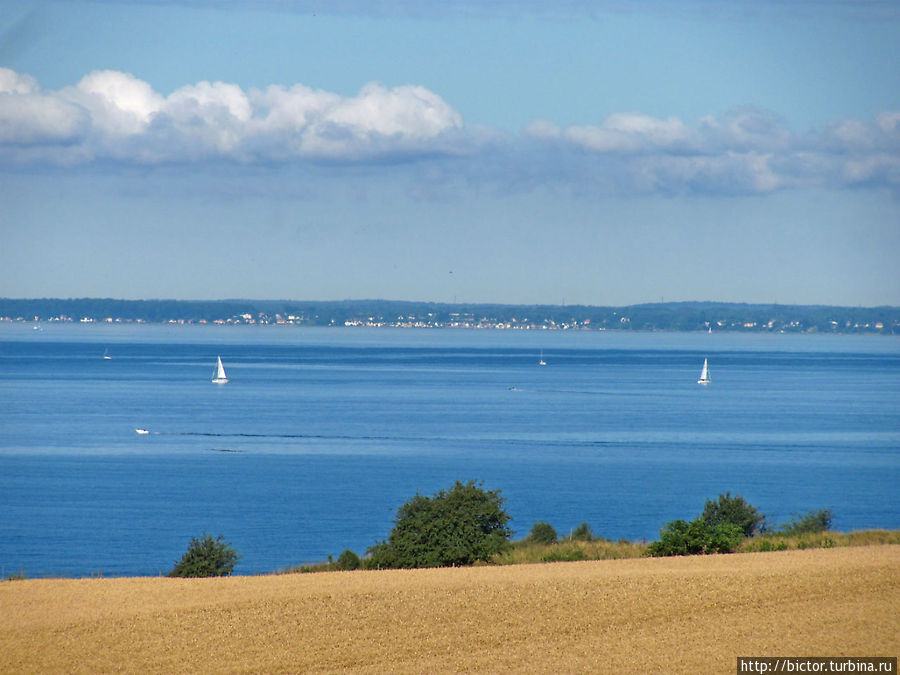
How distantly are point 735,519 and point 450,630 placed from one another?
23.2 m

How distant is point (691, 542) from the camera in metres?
29.0

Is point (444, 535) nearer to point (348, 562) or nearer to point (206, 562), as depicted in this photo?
point (348, 562)

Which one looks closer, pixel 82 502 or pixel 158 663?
pixel 158 663

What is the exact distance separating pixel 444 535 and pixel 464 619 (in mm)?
9276

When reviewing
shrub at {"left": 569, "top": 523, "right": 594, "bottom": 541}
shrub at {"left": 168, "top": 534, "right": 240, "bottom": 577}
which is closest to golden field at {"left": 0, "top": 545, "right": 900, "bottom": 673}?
shrub at {"left": 168, "top": 534, "right": 240, "bottom": 577}

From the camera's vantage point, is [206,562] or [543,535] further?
[543,535]

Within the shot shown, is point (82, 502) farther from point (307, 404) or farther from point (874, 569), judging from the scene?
point (307, 404)

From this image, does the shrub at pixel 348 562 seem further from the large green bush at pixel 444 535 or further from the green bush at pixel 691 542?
the green bush at pixel 691 542

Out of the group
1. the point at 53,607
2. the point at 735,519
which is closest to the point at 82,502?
the point at 735,519

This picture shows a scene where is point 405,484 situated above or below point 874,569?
below

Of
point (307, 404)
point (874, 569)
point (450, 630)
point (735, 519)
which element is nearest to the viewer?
point (450, 630)

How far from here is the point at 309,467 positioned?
7400 centimetres

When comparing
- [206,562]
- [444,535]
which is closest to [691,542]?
[444,535]

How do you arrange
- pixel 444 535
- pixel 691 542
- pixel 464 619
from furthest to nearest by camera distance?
pixel 444 535 < pixel 691 542 < pixel 464 619
